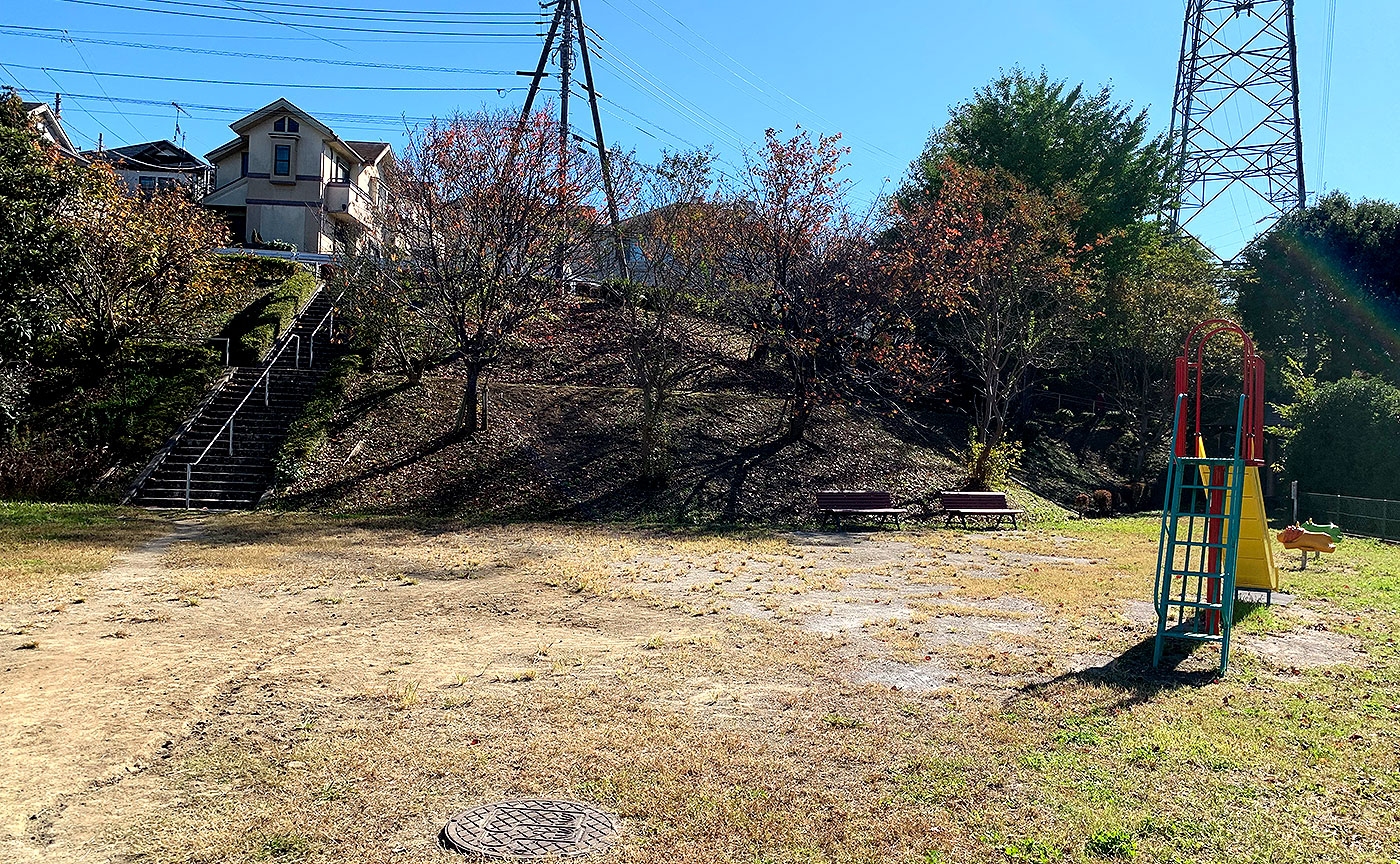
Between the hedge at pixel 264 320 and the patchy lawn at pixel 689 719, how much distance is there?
13904mm

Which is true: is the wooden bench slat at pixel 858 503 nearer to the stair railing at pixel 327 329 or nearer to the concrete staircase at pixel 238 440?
the concrete staircase at pixel 238 440

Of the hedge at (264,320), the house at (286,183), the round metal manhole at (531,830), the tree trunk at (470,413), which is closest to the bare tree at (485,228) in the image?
the tree trunk at (470,413)

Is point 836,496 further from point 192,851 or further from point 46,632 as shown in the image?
point 192,851

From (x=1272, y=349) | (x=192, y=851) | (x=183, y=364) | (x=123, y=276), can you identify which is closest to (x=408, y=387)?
(x=183, y=364)

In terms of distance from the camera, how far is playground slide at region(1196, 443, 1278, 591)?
415 inches

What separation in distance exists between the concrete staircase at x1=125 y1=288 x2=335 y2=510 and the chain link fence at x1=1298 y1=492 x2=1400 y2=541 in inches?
963

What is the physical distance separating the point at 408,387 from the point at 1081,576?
17073 millimetres

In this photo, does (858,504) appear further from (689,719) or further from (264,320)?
(264,320)

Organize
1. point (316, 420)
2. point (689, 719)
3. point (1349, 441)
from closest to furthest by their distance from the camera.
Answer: point (689, 719)
point (316, 420)
point (1349, 441)

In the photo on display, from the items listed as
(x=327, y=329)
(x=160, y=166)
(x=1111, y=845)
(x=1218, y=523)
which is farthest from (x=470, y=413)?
(x=160, y=166)

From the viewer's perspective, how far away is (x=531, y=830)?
15.7 feet

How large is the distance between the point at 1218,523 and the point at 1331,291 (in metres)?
33.6

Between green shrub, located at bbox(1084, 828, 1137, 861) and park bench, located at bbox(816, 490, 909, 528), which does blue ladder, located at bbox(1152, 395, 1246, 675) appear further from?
park bench, located at bbox(816, 490, 909, 528)

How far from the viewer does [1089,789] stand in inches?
213
